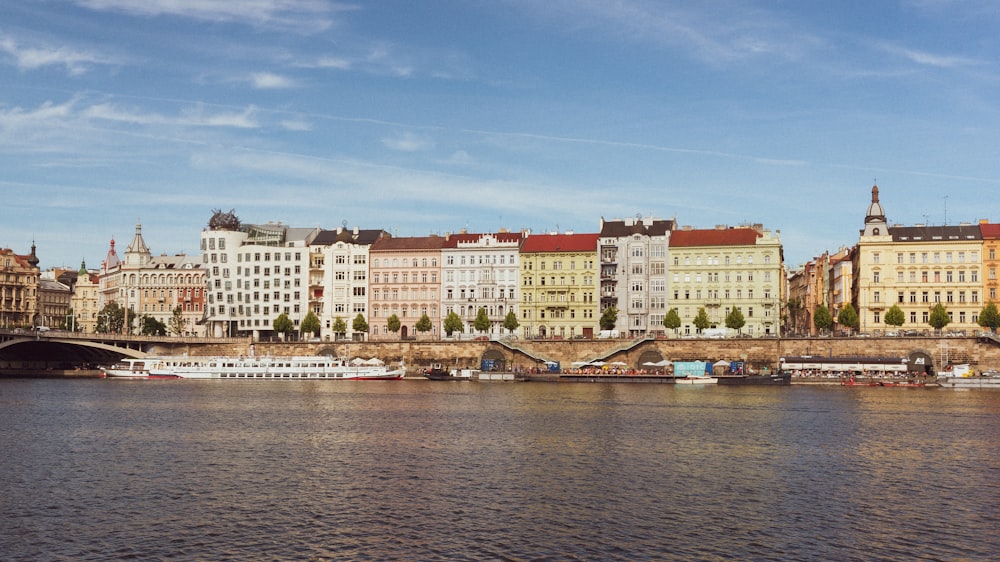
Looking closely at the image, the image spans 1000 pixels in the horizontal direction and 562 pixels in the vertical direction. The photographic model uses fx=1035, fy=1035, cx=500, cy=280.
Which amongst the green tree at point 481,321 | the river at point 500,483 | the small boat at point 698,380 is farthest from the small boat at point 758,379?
the river at point 500,483

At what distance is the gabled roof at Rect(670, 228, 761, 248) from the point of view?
445 feet

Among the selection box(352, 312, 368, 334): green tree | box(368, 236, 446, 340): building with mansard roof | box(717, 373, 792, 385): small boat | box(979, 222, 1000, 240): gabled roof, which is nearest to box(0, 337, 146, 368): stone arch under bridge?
box(352, 312, 368, 334): green tree

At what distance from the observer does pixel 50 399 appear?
87.5 meters

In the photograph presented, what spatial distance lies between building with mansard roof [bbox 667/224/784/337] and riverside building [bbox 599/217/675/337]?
1.70 meters

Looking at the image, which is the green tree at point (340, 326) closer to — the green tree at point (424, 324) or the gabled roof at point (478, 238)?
the green tree at point (424, 324)

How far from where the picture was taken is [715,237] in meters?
138

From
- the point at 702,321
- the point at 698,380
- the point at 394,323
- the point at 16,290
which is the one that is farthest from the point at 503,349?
the point at 16,290

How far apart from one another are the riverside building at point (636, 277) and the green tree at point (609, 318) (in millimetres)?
1674

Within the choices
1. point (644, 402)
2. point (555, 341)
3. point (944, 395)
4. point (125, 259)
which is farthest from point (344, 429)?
point (125, 259)

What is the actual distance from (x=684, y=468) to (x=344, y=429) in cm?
2424

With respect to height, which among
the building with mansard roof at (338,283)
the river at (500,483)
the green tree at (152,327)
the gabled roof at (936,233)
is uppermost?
the gabled roof at (936,233)

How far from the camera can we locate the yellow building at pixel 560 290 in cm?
14275

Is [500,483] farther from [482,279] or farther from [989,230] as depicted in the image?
[989,230]

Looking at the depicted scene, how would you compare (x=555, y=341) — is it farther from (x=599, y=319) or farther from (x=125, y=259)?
(x=125, y=259)
